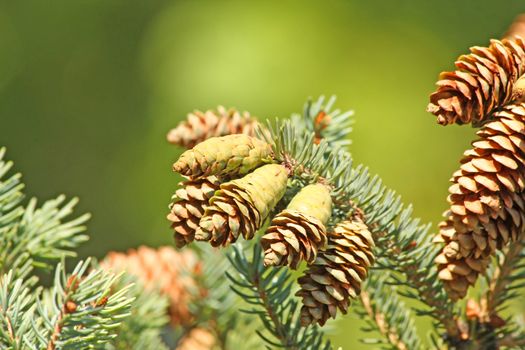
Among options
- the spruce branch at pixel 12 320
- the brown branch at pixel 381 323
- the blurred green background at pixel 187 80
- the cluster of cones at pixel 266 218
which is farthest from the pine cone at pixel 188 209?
the blurred green background at pixel 187 80

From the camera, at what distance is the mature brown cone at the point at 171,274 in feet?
2.64

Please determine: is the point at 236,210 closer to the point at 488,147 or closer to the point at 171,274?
the point at 488,147

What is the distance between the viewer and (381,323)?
66 cm

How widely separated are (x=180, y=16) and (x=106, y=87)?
0.46m

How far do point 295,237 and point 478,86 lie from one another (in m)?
0.16

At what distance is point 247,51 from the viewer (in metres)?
2.49

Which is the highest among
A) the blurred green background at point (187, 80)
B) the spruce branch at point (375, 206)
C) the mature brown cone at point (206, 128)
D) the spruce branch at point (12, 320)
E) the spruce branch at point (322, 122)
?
the blurred green background at point (187, 80)

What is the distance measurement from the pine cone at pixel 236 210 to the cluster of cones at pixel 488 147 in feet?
0.42

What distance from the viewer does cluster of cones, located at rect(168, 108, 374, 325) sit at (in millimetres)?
468

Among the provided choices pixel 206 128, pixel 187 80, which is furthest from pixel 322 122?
pixel 187 80

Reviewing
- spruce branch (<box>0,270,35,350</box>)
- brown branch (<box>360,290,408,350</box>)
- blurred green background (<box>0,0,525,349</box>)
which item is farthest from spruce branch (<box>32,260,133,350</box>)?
blurred green background (<box>0,0,525,349</box>)

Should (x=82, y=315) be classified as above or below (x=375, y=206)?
below

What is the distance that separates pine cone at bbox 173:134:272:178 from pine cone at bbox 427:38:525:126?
120mm

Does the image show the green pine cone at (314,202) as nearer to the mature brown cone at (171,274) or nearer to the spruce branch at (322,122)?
the spruce branch at (322,122)
